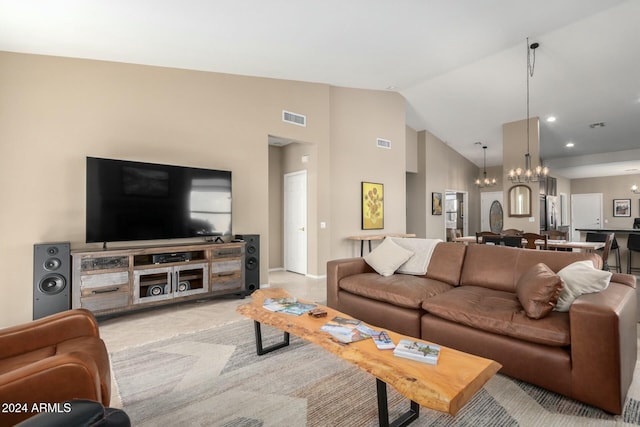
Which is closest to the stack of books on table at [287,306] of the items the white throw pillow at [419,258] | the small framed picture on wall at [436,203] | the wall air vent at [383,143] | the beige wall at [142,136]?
the white throw pillow at [419,258]

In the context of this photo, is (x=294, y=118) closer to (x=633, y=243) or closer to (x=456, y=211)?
(x=633, y=243)

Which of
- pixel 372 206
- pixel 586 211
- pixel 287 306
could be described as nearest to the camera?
pixel 287 306

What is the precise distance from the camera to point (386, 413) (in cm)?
155

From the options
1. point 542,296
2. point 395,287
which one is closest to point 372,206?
point 395,287

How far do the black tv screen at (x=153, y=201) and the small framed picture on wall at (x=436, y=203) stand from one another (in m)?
6.00

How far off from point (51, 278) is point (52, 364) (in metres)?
2.46

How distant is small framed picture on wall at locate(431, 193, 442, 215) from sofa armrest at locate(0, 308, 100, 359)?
804 centimetres

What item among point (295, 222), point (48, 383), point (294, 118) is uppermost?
point (294, 118)

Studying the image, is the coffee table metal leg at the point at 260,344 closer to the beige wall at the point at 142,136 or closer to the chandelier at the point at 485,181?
the beige wall at the point at 142,136

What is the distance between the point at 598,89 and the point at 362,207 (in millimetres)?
4642

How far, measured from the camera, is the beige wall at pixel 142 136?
10.6 ft

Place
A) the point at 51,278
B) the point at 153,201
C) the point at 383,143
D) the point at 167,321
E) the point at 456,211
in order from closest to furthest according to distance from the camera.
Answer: the point at 51,278
the point at 167,321
the point at 153,201
the point at 383,143
the point at 456,211

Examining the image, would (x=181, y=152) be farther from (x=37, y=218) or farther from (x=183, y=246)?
(x=37, y=218)

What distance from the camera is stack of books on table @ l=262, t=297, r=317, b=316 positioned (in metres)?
2.28
